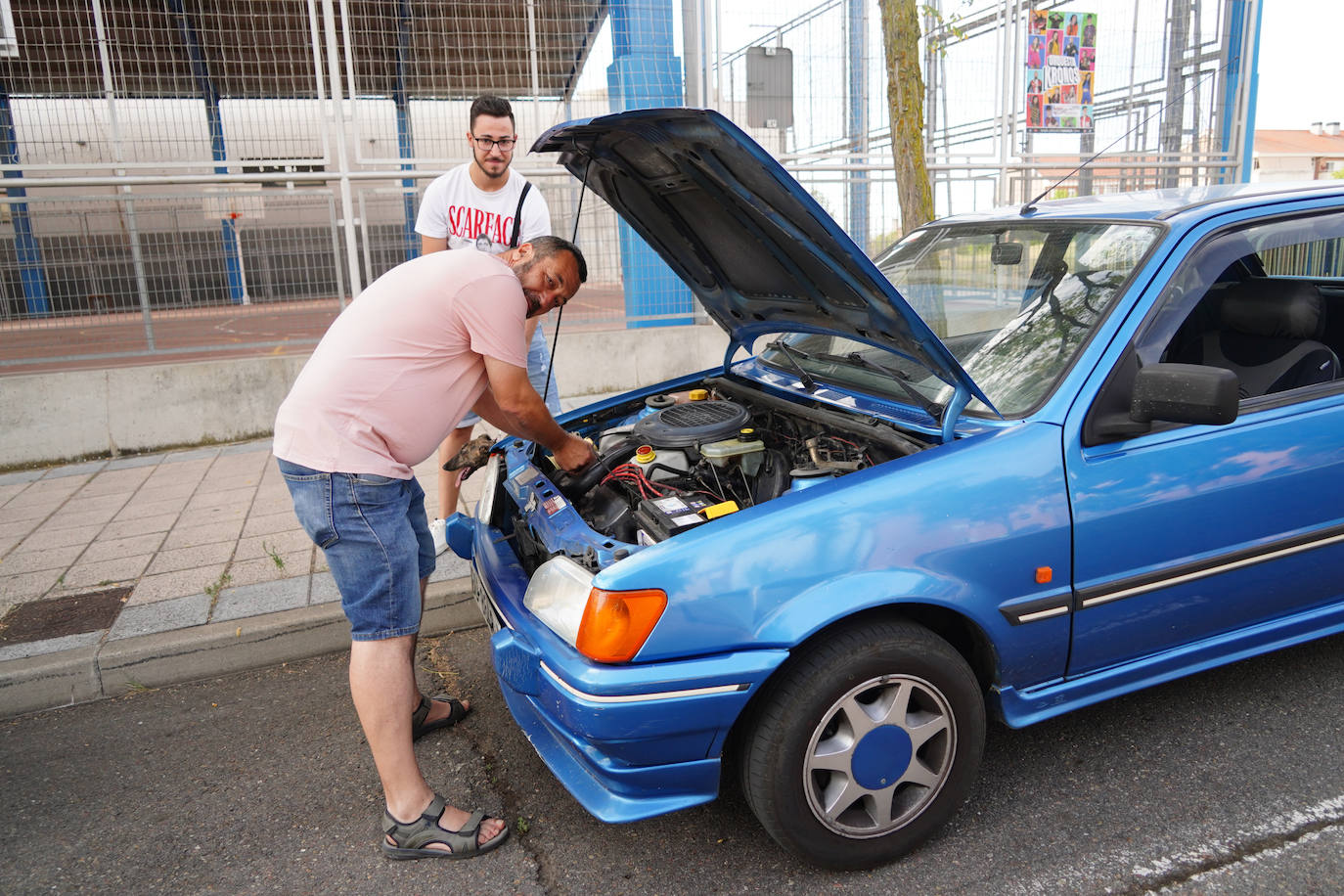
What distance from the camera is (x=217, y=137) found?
6961 mm

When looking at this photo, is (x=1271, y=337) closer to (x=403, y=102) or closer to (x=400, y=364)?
(x=400, y=364)

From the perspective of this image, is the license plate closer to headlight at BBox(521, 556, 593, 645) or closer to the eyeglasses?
headlight at BBox(521, 556, 593, 645)

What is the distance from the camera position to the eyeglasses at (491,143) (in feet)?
13.8

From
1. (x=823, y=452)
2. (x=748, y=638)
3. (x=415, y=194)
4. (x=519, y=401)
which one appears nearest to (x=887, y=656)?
(x=748, y=638)

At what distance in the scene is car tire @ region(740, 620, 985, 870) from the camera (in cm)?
219

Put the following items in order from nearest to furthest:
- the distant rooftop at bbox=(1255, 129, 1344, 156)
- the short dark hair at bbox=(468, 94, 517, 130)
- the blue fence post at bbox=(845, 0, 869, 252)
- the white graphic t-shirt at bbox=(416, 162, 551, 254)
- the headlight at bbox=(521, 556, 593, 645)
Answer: the headlight at bbox=(521, 556, 593, 645) → the short dark hair at bbox=(468, 94, 517, 130) → the white graphic t-shirt at bbox=(416, 162, 551, 254) → the blue fence post at bbox=(845, 0, 869, 252) → the distant rooftop at bbox=(1255, 129, 1344, 156)

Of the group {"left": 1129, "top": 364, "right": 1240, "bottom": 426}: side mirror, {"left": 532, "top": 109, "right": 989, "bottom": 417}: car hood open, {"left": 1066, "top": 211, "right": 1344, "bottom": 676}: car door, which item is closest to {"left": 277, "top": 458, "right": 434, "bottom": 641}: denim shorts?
{"left": 532, "top": 109, "right": 989, "bottom": 417}: car hood open

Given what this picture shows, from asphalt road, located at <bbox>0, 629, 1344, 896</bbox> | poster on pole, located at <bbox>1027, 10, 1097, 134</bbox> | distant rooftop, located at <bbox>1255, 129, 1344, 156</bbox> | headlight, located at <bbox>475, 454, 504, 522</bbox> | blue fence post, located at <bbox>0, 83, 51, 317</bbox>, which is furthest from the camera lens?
distant rooftop, located at <bbox>1255, 129, 1344, 156</bbox>

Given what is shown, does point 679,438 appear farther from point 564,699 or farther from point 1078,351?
point 1078,351

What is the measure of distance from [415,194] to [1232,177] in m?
8.78

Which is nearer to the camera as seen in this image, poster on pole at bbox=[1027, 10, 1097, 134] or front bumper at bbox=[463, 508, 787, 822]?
front bumper at bbox=[463, 508, 787, 822]

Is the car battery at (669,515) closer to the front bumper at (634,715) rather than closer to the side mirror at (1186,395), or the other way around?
the front bumper at (634,715)

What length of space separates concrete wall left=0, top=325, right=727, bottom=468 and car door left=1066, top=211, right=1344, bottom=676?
222 inches

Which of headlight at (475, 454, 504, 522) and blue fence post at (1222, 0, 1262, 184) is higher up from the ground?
blue fence post at (1222, 0, 1262, 184)
